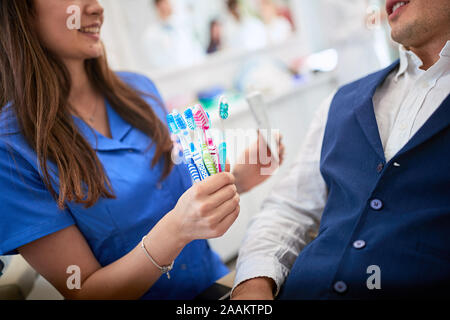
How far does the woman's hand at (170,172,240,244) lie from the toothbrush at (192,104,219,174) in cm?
4

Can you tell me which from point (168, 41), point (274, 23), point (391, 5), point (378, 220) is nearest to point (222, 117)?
point (378, 220)

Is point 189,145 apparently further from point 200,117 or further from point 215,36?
point 215,36

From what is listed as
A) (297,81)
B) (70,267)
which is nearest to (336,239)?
(70,267)

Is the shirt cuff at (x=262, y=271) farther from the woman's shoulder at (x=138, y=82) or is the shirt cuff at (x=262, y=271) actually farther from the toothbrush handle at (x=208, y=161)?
the woman's shoulder at (x=138, y=82)

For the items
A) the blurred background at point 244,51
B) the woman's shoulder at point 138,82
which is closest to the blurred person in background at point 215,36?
the blurred background at point 244,51

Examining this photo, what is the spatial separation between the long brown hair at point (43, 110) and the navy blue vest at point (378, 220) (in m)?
0.55

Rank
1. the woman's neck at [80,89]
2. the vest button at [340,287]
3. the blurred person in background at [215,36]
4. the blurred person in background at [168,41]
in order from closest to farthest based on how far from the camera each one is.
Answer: the vest button at [340,287], the woman's neck at [80,89], the blurred person in background at [168,41], the blurred person in background at [215,36]

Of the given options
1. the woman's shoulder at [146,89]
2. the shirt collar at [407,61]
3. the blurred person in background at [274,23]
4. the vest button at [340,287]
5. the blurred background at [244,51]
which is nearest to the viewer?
the vest button at [340,287]

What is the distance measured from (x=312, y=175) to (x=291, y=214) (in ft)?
0.41

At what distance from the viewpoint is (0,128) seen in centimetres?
91

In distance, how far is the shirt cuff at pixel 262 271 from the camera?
0.92 m

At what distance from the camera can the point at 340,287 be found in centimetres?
84

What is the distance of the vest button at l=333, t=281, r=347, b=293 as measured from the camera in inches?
32.7
